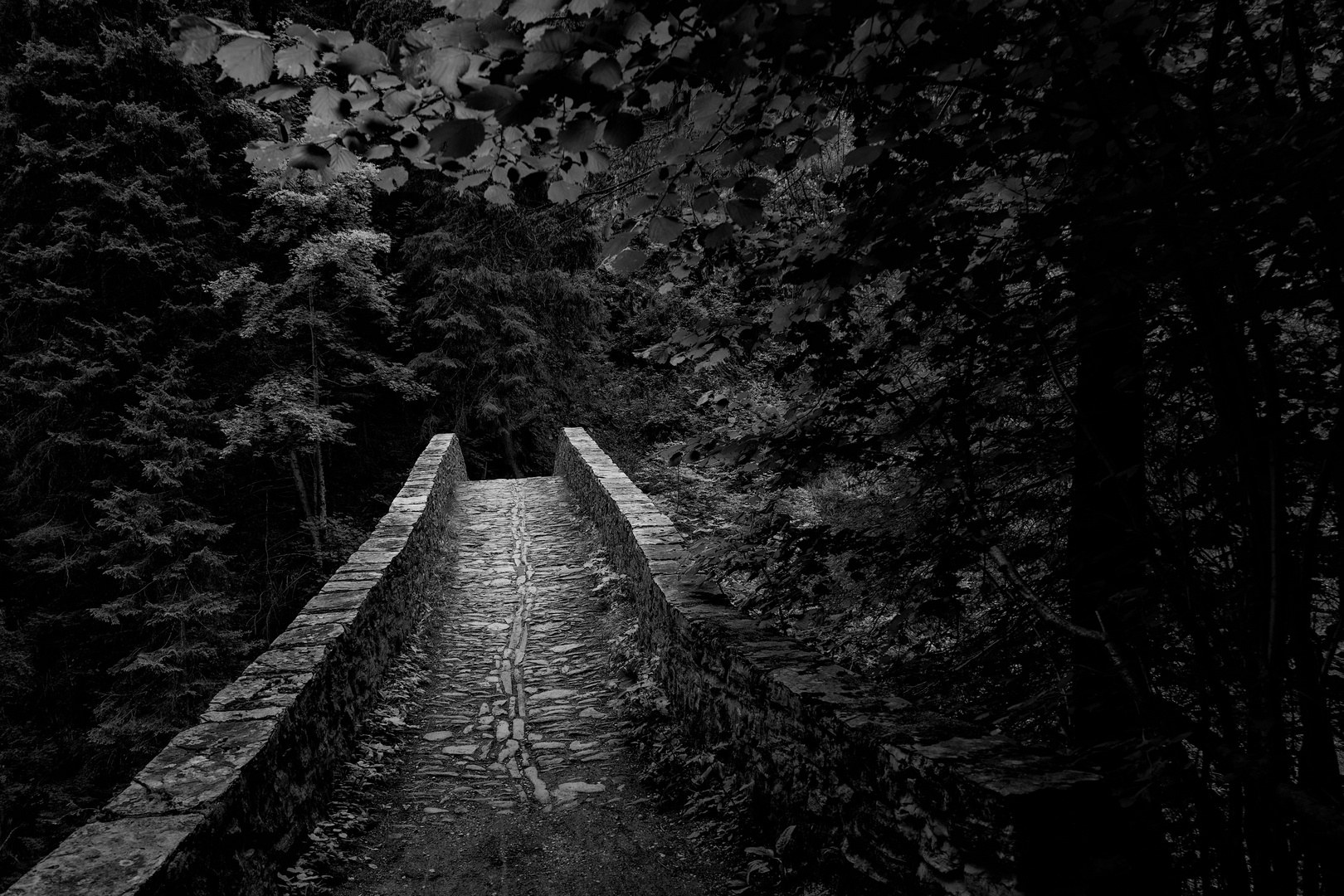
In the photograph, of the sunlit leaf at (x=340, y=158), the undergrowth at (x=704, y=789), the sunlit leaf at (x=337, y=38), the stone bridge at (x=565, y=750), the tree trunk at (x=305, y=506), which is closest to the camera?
the sunlit leaf at (x=337, y=38)

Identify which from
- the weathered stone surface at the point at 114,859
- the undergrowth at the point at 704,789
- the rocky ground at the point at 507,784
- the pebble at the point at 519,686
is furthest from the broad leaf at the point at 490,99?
the pebble at the point at 519,686

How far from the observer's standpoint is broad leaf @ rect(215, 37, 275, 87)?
1555 mm

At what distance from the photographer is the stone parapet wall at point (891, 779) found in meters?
2.04

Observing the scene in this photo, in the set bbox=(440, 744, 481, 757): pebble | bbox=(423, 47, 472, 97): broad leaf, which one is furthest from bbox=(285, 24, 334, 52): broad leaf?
bbox=(440, 744, 481, 757): pebble

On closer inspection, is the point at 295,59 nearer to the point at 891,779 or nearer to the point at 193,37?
the point at 193,37

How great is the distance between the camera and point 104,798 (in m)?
11.6

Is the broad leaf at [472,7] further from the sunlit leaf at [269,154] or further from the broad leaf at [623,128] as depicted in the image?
the sunlit leaf at [269,154]

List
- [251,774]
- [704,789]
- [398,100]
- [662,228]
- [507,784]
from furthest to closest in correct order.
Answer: [507,784] → [704,789] → [251,774] → [662,228] → [398,100]

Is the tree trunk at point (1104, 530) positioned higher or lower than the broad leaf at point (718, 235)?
lower

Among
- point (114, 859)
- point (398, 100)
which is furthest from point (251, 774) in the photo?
point (398, 100)

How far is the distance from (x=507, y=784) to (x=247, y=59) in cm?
406

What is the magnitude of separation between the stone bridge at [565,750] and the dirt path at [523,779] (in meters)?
0.03

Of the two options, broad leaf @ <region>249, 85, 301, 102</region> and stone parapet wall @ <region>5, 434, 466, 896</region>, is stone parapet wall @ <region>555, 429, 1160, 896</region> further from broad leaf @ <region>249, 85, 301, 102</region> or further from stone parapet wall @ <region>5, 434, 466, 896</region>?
broad leaf @ <region>249, 85, 301, 102</region>

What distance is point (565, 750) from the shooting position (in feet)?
15.7
